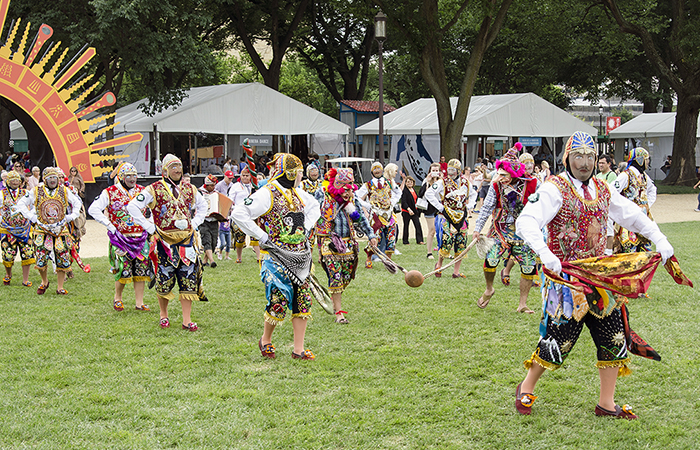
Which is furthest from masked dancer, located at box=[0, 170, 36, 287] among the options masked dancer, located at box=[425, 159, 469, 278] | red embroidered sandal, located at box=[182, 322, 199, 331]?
masked dancer, located at box=[425, 159, 469, 278]

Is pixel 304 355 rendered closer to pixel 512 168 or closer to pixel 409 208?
pixel 512 168

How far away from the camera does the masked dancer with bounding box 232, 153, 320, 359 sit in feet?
20.5

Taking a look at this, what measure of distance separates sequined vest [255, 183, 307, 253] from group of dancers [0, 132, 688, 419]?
1 cm

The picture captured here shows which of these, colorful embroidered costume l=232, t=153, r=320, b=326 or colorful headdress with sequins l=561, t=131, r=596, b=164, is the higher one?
colorful headdress with sequins l=561, t=131, r=596, b=164

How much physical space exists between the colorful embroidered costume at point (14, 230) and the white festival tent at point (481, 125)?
19322 millimetres

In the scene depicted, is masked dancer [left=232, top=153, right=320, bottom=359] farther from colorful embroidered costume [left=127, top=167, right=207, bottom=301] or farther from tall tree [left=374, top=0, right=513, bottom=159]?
tall tree [left=374, top=0, right=513, bottom=159]

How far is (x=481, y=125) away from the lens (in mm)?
27562

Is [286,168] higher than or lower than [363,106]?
lower

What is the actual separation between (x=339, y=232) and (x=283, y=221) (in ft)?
5.92

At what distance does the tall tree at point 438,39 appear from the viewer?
70.0ft

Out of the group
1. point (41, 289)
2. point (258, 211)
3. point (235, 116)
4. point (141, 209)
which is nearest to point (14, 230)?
point (41, 289)

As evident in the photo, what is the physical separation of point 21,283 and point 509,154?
810cm

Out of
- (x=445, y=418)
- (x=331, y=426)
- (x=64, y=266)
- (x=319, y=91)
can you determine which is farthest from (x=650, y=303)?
(x=319, y=91)

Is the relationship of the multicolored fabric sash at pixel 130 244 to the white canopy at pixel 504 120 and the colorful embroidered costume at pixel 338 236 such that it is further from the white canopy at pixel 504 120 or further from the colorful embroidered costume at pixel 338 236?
the white canopy at pixel 504 120
